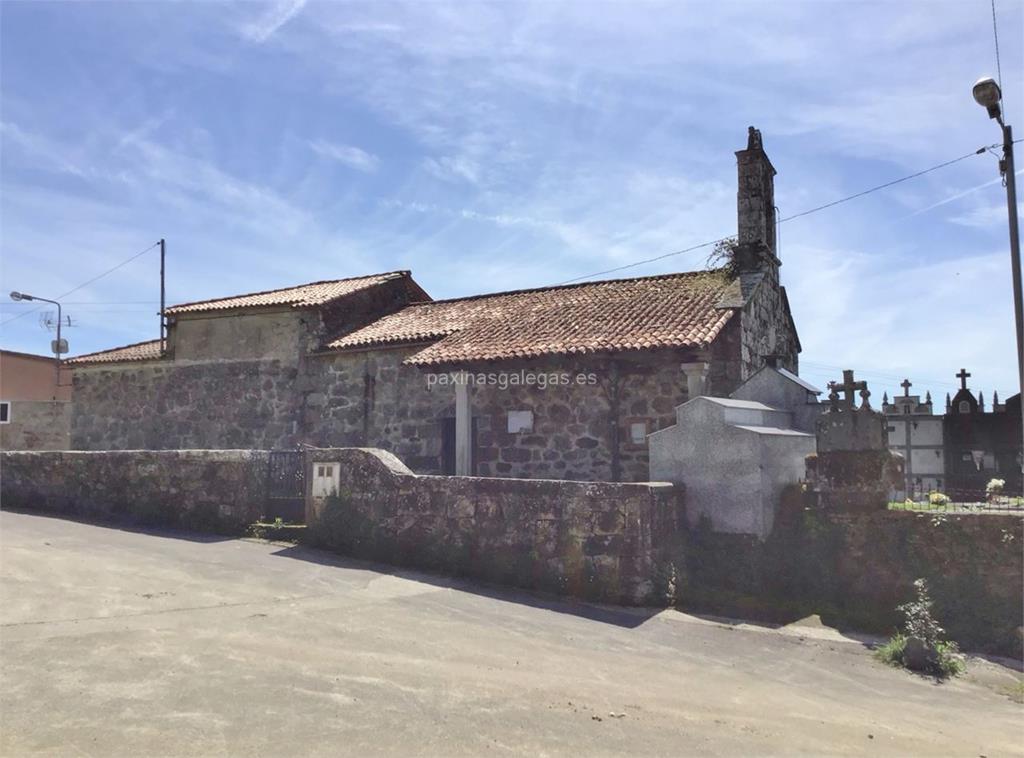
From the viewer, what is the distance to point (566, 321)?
14.9 m

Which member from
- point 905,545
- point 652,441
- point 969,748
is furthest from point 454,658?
point 905,545

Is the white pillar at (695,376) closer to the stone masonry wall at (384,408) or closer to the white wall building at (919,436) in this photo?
the stone masonry wall at (384,408)

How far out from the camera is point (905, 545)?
25.4ft

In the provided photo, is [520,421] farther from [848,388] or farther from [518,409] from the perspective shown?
[848,388]

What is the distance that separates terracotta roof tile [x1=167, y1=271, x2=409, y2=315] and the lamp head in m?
13.6

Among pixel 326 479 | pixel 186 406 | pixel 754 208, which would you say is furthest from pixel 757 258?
pixel 186 406

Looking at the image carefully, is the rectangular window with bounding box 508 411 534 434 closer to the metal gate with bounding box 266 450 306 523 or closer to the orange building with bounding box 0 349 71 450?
the metal gate with bounding box 266 450 306 523

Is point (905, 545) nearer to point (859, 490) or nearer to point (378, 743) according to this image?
point (859, 490)

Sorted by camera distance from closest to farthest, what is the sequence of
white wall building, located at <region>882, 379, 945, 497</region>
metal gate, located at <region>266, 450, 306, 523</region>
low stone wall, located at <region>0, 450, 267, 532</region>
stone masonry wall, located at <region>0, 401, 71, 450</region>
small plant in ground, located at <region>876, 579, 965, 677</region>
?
small plant in ground, located at <region>876, 579, 965, 677</region>, metal gate, located at <region>266, 450, 306, 523</region>, low stone wall, located at <region>0, 450, 267, 532</region>, stone masonry wall, located at <region>0, 401, 71, 450</region>, white wall building, located at <region>882, 379, 945, 497</region>

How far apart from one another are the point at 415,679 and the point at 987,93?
8.26 meters

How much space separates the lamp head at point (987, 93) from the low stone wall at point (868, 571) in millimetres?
4418

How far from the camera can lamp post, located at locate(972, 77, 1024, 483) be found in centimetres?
782

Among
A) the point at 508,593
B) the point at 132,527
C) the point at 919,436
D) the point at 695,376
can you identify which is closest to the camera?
the point at 508,593

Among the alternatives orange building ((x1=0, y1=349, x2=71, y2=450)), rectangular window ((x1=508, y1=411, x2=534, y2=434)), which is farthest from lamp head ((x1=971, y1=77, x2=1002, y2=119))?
orange building ((x1=0, y1=349, x2=71, y2=450))
